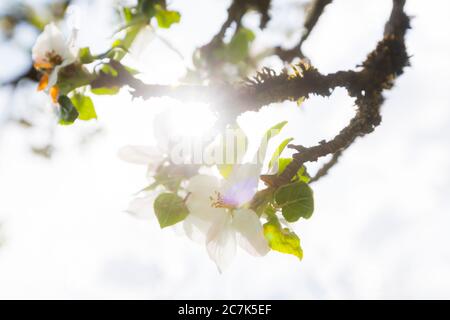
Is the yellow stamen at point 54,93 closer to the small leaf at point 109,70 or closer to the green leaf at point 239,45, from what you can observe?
the small leaf at point 109,70

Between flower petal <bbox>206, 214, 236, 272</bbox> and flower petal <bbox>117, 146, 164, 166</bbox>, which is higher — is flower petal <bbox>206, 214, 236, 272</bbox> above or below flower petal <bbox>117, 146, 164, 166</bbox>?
below

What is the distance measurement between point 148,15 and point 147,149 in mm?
237

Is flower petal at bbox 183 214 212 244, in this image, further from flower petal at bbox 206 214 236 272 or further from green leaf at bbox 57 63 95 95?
green leaf at bbox 57 63 95 95

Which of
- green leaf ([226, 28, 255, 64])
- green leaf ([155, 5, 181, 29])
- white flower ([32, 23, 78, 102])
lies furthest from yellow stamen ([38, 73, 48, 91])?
green leaf ([226, 28, 255, 64])

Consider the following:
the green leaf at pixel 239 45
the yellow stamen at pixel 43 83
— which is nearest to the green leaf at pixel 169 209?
the green leaf at pixel 239 45

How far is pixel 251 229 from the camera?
22.5 inches

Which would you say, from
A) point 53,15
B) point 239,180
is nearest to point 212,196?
point 239,180

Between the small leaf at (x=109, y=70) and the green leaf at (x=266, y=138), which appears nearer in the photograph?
the green leaf at (x=266, y=138)

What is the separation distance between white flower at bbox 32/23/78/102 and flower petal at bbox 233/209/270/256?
1.36 feet

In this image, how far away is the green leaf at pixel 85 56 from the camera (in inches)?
28.6

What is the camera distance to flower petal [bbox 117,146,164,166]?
0.72m

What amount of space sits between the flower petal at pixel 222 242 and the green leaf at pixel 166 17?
383 mm

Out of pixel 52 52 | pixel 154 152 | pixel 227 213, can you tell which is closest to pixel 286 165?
pixel 227 213

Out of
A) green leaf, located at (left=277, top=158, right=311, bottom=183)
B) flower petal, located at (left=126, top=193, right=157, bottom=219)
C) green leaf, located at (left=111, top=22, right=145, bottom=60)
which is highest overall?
green leaf, located at (left=111, top=22, right=145, bottom=60)
